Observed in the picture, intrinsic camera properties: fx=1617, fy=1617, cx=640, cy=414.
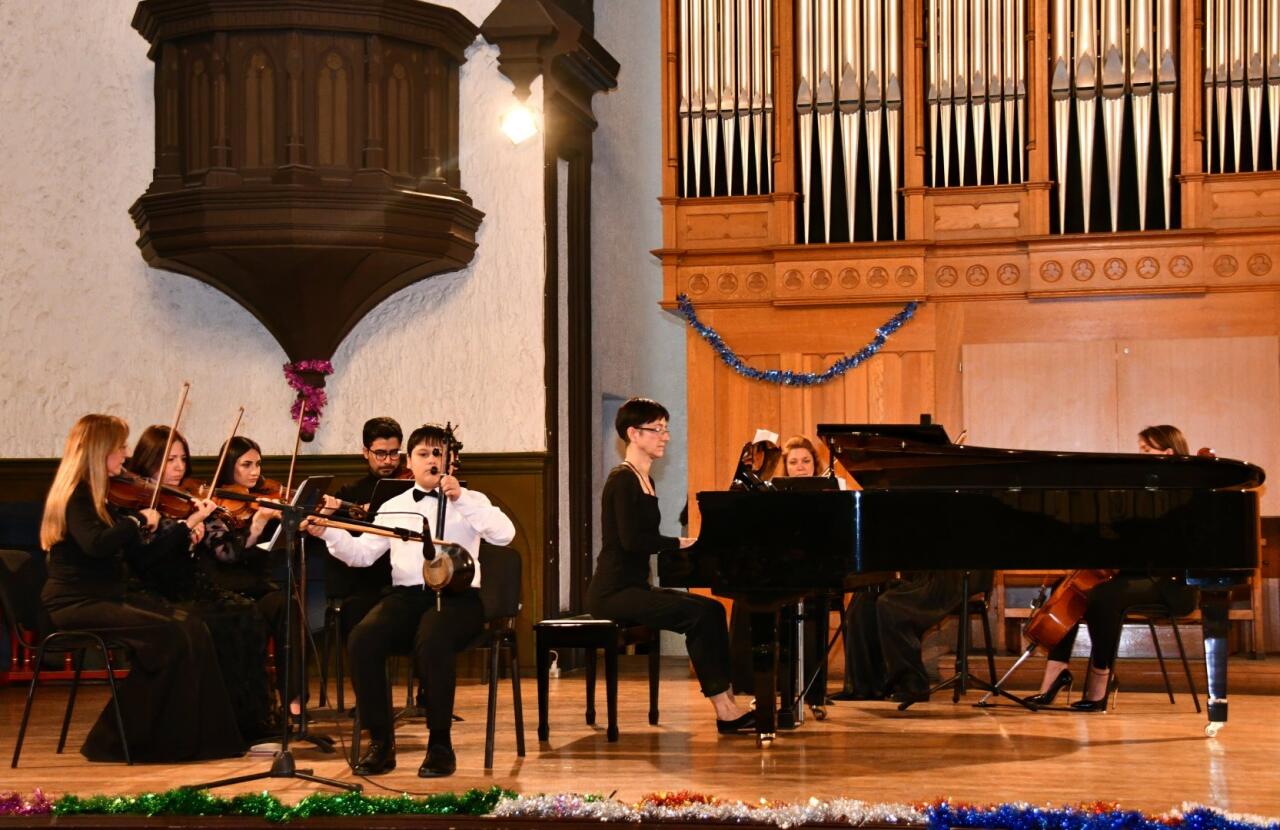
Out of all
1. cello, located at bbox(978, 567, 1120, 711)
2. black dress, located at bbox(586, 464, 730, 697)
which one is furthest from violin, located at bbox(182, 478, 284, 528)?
cello, located at bbox(978, 567, 1120, 711)

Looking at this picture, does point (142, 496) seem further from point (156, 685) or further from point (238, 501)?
point (156, 685)

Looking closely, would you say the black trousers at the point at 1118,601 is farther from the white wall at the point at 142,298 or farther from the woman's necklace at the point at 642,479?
the white wall at the point at 142,298

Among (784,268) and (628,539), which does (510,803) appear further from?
(784,268)

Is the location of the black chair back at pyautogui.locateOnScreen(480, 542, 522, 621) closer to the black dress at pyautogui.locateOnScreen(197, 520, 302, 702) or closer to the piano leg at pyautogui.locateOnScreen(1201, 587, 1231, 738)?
the black dress at pyautogui.locateOnScreen(197, 520, 302, 702)

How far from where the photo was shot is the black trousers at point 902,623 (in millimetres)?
7590

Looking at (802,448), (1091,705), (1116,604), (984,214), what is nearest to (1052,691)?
(1091,705)

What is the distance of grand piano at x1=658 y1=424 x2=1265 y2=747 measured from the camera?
5.93 meters

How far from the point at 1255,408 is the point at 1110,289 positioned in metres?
1.00

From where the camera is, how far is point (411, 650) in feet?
19.3

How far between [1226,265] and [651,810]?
18.2 feet

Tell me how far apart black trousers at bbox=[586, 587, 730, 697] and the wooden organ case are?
282 cm

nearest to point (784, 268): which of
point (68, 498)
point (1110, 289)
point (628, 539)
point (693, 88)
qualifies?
point (693, 88)

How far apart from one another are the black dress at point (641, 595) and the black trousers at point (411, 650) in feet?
2.44

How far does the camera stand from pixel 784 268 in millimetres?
9258
